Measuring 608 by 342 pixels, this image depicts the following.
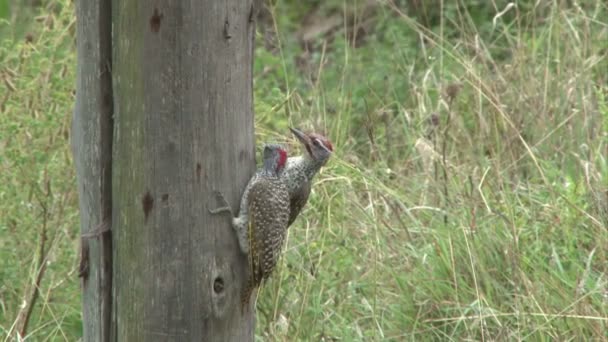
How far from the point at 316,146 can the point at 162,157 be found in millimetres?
982

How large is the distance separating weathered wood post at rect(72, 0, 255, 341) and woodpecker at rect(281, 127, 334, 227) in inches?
18.3

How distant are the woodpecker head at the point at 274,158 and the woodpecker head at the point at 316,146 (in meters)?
0.25

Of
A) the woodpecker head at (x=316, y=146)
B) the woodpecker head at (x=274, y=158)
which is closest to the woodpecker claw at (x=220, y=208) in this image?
the woodpecker head at (x=274, y=158)

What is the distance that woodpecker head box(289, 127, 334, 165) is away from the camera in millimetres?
4184

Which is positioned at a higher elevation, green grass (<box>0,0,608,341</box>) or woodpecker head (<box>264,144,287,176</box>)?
woodpecker head (<box>264,144,287,176</box>)

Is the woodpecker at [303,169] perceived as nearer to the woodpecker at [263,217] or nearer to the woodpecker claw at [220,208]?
the woodpecker at [263,217]

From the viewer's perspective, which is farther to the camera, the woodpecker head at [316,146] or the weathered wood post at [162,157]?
the woodpecker head at [316,146]

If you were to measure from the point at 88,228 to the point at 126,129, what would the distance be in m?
0.35

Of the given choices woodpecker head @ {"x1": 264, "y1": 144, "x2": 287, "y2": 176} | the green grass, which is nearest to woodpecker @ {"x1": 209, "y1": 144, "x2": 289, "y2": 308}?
woodpecker head @ {"x1": 264, "y1": 144, "x2": 287, "y2": 176}

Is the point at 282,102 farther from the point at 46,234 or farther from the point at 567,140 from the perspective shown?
the point at 567,140

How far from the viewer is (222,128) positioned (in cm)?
339

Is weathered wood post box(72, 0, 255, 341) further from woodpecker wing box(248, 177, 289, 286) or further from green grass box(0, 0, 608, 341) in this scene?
green grass box(0, 0, 608, 341)

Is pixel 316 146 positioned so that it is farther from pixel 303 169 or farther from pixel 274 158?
pixel 274 158

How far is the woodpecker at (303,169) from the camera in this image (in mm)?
4025
